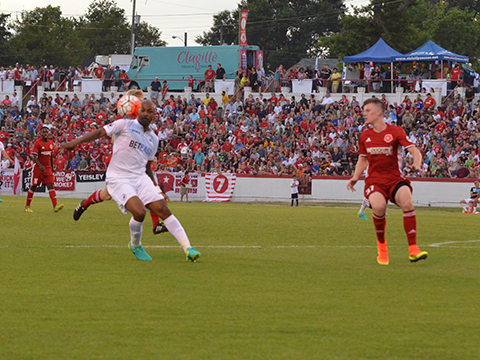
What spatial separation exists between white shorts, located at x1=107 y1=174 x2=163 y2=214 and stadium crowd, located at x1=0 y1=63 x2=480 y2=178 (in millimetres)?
22869

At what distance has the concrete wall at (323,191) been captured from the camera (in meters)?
30.3

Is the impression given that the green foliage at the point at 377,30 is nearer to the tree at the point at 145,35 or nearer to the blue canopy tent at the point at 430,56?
the blue canopy tent at the point at 430,56

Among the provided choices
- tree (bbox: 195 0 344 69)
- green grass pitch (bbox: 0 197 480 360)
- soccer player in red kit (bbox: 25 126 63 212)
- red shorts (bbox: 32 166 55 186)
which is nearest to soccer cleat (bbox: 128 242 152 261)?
green grass pitch (bbox: 0 197 480 360)

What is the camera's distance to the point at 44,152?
65.3 ft

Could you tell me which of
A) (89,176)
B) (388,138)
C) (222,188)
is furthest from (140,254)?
(89,176)

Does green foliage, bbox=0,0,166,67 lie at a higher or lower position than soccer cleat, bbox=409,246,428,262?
higher

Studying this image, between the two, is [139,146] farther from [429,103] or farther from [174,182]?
[429,103]

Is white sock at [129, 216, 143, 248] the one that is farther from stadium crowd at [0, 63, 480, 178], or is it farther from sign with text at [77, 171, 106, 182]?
sign with text at [77, 171, 106, 182]

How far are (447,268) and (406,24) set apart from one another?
58.0m

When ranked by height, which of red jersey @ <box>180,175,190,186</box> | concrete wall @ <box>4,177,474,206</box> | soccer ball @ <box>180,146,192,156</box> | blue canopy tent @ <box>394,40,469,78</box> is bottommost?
concrete wall @ <box>4,177,474,206</box>

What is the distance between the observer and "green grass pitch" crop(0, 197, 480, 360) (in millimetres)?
5129

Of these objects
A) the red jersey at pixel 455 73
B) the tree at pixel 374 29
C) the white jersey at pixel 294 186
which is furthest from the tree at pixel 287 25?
the white jersey at pixel 294 186

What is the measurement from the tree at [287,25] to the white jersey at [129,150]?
83324 millimetres

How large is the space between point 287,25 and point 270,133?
194ft
